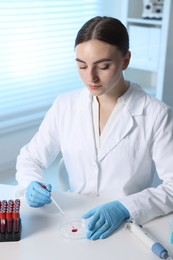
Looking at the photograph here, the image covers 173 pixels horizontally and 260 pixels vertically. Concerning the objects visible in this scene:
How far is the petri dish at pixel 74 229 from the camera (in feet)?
3.59

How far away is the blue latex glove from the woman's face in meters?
0.34

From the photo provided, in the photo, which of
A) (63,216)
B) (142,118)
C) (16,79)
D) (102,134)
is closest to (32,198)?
(63,216)

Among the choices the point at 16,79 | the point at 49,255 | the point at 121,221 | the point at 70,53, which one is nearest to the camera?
the point at 49,255

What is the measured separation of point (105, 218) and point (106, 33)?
0.55m

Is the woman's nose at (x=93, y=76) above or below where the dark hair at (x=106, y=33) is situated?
below

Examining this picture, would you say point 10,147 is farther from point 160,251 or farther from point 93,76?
point 160,251

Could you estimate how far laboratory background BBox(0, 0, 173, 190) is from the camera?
7.16 feet

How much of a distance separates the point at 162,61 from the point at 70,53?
57cm

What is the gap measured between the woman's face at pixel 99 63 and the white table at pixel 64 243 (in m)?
0.40

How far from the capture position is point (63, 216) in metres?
1.20

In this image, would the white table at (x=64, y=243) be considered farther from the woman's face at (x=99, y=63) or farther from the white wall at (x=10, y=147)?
the white wall at (x=10, y=147)

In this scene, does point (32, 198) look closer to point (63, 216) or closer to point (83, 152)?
point (63, 216)

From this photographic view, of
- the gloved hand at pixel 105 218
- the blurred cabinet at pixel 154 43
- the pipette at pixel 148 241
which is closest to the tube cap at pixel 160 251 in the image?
the pipette at pixel 148 241

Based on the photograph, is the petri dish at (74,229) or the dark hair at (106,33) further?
the dark hair at (106,33)
